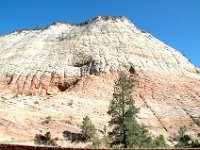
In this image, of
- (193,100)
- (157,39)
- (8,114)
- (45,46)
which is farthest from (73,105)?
(157,39)

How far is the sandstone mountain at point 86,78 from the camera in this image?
37.6 metres

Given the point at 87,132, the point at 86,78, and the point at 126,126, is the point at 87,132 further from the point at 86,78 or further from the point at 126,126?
the point at 86,78

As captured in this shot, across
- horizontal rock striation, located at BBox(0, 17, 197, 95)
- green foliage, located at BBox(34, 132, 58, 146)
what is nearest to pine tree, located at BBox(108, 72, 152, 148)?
green foliage, located at BBox(34, 132, 58, 146)

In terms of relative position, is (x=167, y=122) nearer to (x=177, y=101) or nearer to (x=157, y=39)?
(x=177, y=101)

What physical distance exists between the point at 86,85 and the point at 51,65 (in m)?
8.33

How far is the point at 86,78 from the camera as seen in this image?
5044 centimetres

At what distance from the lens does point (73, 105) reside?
42000 mm

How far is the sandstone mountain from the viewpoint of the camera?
37625 millimetres

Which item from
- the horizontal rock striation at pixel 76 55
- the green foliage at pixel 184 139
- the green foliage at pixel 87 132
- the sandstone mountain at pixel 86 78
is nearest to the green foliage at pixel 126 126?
the green foliage at pixel 87 132

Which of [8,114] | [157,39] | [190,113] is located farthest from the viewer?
[157,39]

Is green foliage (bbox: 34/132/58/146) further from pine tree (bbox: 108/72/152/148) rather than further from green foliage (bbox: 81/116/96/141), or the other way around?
pine tree (bbox: 108/72/152/148)

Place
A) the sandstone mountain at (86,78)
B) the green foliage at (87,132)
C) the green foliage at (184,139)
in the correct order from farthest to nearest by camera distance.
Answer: the sandstone mountain at (86,78) → the green foliage at (87,132) → the green foliage at (184,139)

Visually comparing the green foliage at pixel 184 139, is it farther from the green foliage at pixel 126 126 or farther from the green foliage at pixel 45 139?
the green foliage at pixel 45 139

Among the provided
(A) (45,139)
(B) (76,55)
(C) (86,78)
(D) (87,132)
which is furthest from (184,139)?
(B) (76,55)
